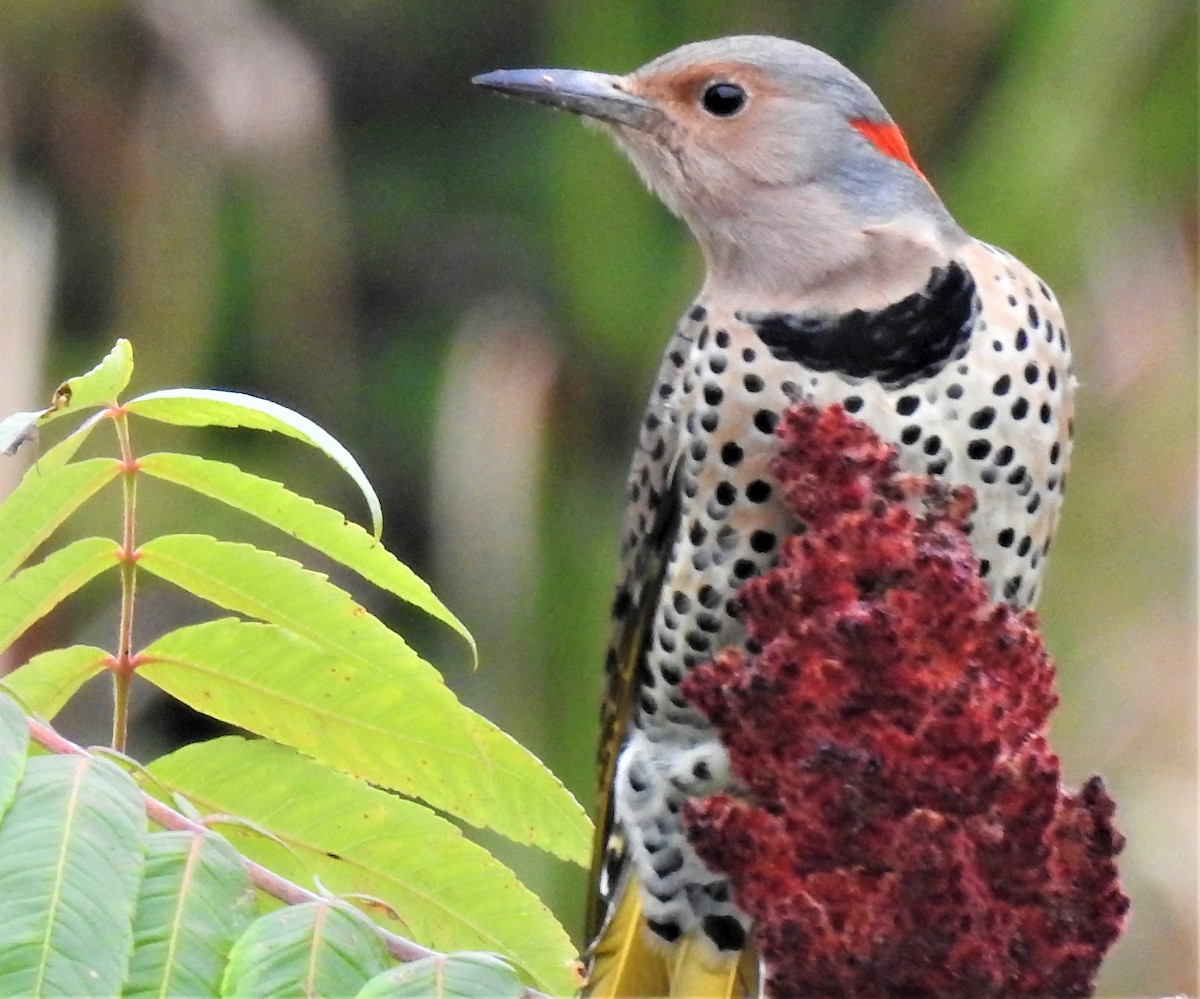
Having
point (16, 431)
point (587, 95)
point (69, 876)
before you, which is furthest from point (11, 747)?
point (587, 95)

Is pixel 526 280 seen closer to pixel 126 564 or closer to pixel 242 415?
pixel 126 564

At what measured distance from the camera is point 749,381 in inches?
91.8

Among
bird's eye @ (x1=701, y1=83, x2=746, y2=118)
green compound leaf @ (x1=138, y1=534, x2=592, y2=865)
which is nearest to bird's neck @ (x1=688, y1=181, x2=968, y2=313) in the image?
bird's eye @ (x1=701, y1=83, x2=746, y2=118)

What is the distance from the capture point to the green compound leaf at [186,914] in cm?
132

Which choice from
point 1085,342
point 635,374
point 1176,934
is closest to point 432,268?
point 635,374

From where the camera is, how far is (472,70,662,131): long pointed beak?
2.51m

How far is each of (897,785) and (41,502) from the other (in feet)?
2.58

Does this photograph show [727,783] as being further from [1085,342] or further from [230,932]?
[1085,342]

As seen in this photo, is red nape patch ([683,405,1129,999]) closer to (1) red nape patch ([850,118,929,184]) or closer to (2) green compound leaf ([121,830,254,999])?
(2) green compound leaf ([121,830,254,999])

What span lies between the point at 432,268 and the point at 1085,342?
6.34 ft

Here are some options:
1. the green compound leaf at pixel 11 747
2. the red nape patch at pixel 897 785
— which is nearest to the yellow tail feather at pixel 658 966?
the red nape patch at pixel 897 785

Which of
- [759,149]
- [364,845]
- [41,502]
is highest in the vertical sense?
[759,149]

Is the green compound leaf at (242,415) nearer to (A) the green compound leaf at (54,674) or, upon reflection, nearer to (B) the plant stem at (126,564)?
(B) the plant stem at (126,564)

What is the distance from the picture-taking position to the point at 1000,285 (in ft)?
7.86
